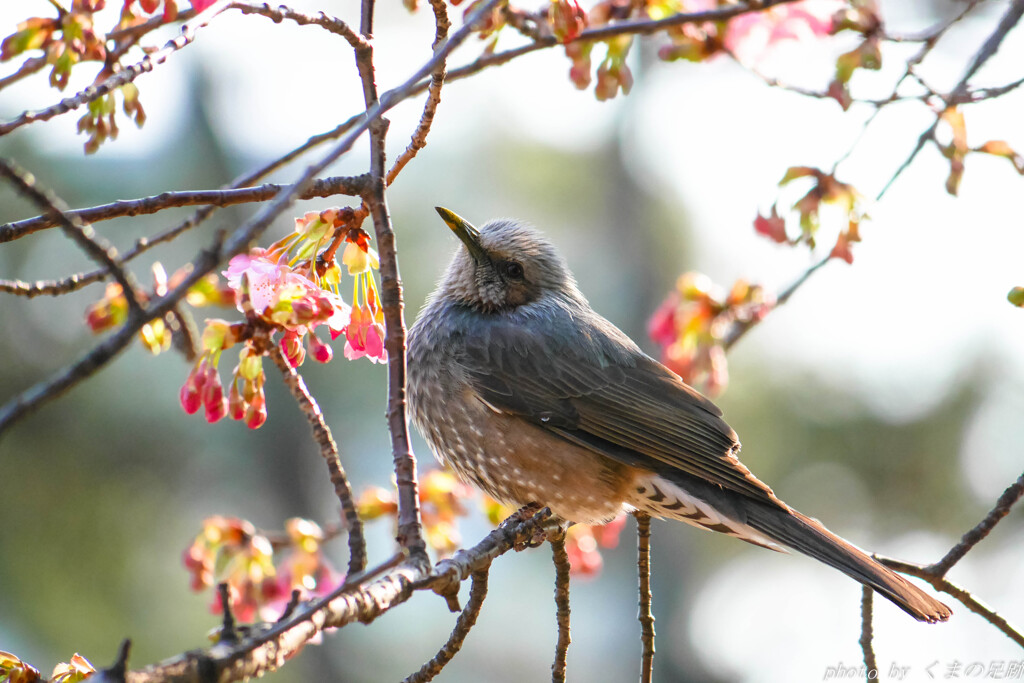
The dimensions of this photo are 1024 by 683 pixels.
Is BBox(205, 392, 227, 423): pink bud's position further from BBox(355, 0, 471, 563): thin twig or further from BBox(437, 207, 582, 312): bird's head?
BBox(437, 207, 582, 312): bird's head

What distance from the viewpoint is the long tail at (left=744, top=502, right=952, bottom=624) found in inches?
102

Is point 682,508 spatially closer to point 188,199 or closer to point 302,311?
point 302,311

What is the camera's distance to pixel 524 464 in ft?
11.1

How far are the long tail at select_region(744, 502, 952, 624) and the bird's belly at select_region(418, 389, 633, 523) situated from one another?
20.2 inches

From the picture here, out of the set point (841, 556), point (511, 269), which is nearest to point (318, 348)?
point (841, 556)

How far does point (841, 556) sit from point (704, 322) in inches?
50.5

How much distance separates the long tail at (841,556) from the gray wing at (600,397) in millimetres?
131

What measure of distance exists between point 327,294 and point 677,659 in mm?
10047

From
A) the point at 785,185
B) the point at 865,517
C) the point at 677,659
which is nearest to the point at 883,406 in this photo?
the point at 865,517

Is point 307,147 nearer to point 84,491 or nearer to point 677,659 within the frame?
point 84,491

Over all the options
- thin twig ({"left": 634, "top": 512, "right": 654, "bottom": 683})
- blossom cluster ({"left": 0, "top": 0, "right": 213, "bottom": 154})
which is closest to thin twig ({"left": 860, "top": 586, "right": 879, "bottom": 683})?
thin twig ({"left": 634, "top": 512, "right": 654, "bottom": 683})

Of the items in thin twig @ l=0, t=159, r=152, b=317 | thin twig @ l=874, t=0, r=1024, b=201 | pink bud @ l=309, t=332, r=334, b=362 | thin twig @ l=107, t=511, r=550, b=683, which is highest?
thin twig @ l=874, t=0, r=1024, b=201

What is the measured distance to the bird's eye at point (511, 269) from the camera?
154 inches

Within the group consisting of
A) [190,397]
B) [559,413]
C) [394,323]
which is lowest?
[190,397]
